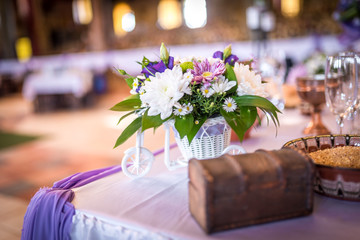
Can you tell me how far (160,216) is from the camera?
70 cm

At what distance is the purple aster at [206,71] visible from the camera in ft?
2.69

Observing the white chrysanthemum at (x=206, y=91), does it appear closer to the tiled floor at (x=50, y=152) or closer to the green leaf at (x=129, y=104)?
the green leaf at (x=129, y=104)

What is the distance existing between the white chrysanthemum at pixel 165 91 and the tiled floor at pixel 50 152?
1563mm

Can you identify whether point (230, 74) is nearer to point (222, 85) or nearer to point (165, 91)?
point (222, 85)

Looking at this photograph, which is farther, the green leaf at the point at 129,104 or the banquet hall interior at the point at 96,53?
the banquet hall interior at the point at 96,53

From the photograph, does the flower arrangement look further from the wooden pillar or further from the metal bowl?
the wooden pillar

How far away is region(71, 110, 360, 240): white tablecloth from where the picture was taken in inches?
24.2

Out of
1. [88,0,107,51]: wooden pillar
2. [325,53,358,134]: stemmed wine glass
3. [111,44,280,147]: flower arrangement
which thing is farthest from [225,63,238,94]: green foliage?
[88,0,107,51]: wooden pillar

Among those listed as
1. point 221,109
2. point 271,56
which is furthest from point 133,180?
point 271,56

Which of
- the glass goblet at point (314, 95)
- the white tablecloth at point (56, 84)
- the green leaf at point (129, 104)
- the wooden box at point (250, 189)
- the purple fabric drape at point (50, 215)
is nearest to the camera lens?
the wooden box at point (250, 189)

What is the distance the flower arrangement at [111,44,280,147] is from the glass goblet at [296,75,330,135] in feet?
1.55

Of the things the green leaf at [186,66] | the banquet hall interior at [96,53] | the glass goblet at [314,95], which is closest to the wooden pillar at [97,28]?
the banquet hall interior at [96,53]

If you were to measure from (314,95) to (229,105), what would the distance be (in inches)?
23.1

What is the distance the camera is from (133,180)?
0.93 metres
